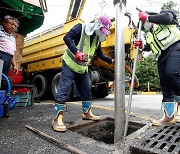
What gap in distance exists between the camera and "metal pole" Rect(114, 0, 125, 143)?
205 cm

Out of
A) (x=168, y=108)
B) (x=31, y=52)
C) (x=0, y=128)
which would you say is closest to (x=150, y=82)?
(x=31, y=52)

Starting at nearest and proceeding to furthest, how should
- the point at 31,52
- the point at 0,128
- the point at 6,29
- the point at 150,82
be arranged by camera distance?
the point at 0,128 < the point at 6,29 < the point at 31,52 < the point at 150,82

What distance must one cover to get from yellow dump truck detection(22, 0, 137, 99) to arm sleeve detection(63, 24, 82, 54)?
109 inches

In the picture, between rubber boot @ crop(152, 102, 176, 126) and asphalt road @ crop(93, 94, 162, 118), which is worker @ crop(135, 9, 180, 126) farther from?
asphalt road @ crop(93, 94, 162, 118)

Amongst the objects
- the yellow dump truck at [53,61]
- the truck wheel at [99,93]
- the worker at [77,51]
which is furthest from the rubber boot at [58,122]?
the truck wheel at [99,93]

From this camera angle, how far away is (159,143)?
172cm

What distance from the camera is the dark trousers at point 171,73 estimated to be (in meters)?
2.31

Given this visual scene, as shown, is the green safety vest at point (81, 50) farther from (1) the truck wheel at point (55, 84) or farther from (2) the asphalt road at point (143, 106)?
(1) the truck wheel at point (55, 84)

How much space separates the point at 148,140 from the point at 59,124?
38.8 inches

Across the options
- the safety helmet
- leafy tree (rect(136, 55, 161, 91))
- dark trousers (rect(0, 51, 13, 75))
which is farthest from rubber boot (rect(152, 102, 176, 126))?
leafy tree (rect(136, 55, 161, 91))

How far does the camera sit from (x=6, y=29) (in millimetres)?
3424

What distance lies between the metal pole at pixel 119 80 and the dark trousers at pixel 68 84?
2.11ft

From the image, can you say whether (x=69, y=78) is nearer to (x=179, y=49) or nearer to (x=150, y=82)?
(x=179, y=49)

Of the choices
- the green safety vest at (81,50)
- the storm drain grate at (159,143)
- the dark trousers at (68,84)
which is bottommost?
the storm drain grate at (159,143)
